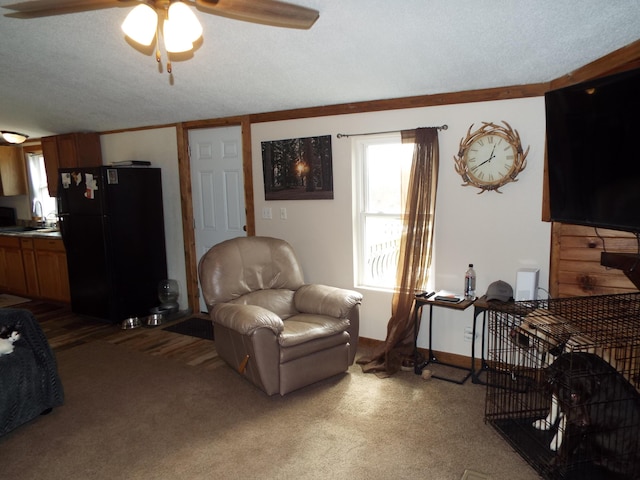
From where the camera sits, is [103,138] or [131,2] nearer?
[131,2]

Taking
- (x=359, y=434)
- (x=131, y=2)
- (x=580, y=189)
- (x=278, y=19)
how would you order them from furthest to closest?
(x=359, y=434) < (x=580, y=189) < (x=278, y=19) < (x=131, y=2)

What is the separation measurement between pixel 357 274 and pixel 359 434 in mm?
1613

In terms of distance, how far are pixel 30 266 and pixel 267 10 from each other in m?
5.24

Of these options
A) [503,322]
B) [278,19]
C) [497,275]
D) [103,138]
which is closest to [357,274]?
[497,275]

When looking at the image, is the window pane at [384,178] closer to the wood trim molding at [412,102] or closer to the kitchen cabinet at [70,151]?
the wood trim molding at [412,102]

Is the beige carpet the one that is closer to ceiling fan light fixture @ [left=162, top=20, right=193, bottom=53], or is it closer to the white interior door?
the white interior door

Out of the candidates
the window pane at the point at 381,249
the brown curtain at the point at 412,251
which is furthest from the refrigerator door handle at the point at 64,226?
the brown curtain at the point at 412,251

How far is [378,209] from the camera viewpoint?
12.4 ft

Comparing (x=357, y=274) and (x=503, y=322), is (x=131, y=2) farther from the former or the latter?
(x=357, y=274)

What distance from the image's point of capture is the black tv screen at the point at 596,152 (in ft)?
6.24

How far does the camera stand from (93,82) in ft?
12.7

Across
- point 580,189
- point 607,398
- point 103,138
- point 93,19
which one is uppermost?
point 93,19

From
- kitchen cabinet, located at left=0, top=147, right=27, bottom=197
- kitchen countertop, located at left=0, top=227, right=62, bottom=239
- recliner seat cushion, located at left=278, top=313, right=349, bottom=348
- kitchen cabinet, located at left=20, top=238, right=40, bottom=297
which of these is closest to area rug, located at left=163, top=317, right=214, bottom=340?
recliner seat cushion, located at left=278, top=313, right=349, bottom=348

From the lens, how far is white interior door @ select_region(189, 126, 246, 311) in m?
4.54
